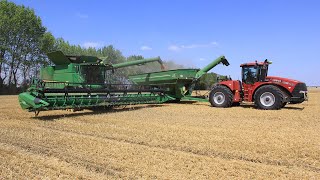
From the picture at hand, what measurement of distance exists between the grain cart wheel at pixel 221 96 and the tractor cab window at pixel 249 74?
2.79ft

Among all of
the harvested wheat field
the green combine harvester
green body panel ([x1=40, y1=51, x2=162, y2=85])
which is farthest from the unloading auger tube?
the harvested wheat field

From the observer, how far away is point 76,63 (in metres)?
14.9

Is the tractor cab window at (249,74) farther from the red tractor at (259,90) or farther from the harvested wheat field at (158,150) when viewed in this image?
the harvested wheat field at (158,150)

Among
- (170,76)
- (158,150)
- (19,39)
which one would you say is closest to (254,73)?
(170,76)

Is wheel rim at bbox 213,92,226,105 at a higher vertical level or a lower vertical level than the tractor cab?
lower

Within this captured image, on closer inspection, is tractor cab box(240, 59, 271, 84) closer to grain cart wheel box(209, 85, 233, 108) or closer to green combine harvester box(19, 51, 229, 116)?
grain cart wheel box(209, 85, 233, 108)

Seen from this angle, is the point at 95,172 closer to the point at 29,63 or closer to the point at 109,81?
the point at 109,81

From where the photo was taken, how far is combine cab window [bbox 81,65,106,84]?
576 inches

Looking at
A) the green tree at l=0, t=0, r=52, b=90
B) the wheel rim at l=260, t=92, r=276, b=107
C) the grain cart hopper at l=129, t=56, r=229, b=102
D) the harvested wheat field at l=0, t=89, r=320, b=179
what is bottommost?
the harvested wheat field at l=0, t=89, r=320, b=179

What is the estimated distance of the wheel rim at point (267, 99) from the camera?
13.1 m

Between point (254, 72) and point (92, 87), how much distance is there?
22.3 ft

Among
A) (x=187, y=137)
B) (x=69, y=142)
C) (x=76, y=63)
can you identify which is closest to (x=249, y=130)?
(x=187, y=137)

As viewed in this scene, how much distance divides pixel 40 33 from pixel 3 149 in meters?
35.4

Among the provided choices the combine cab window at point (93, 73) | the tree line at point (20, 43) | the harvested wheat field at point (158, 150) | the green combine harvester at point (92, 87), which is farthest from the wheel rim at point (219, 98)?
the tree line at point (20, 43)
